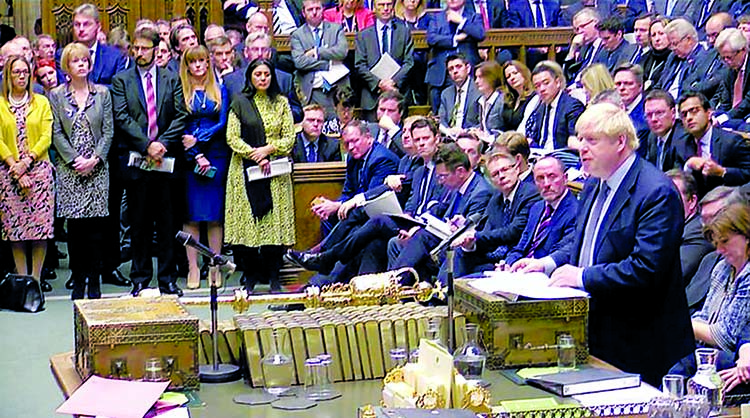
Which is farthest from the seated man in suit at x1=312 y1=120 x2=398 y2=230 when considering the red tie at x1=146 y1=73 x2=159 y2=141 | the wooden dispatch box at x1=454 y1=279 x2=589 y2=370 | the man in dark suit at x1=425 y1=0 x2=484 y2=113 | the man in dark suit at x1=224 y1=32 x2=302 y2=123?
the wooden dispatch box at x1=454 y1=279 x2=589 y2=370

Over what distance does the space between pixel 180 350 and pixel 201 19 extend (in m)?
7.83

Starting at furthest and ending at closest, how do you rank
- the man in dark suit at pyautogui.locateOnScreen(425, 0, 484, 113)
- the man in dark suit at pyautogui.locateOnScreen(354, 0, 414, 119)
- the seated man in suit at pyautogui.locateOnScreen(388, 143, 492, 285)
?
1. the man in dark suit at pyautogui.locateOnScreen(425, 0, 484, 113)
2. the man in dark suit at pyautogui.locateOnScreen(354, 0, 414, 119)
3. the seated man in suit at pyautogui.locateOnScreen(388, 143, 492, 285)

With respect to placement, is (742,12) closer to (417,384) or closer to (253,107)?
(253,107)

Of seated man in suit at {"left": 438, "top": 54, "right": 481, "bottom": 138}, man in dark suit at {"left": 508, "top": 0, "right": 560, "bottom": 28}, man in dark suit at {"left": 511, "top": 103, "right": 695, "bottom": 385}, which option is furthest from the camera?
man in dark suit at {"left": 508, "top": 0, "right": 560, "bottom": 28}

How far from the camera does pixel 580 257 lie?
4.35 meters

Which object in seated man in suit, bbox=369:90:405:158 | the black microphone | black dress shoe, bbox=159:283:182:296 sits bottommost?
black dress shoe, bbox=159:283:182:296

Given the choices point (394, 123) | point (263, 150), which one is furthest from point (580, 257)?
point (394, 123)

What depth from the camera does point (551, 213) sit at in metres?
5.95

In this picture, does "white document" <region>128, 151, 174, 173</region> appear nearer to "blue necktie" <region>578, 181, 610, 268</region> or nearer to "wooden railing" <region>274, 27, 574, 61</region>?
"wooden railing" <region>274, 27, 574, 61</region>

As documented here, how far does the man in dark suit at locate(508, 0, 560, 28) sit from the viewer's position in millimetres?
11703

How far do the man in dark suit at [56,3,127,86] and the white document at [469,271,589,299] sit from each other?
5.13m

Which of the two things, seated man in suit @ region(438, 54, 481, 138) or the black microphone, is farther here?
seated man in suit @ region(438, 54, 481, 138)

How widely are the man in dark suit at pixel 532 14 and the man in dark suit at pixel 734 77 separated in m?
3.62

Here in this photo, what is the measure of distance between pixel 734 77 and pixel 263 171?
2996mm
